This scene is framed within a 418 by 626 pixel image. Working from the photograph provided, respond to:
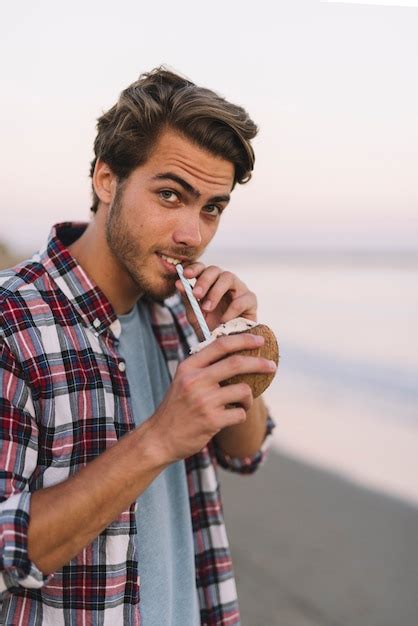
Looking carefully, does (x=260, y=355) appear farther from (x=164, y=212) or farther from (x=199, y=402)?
(x=164, y=212)

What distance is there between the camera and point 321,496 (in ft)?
19.5

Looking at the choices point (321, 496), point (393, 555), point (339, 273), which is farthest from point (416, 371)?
point (339, 273)

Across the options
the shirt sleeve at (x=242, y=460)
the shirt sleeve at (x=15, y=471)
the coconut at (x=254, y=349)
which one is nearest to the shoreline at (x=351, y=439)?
the shirt sleeve at (x=242, y=460)

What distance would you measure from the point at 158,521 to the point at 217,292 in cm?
67

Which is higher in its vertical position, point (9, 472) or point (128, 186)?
point (128, 186)

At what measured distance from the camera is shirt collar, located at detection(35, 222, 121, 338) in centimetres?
199

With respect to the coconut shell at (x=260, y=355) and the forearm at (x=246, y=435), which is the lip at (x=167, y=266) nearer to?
the coconut shell at (x=260, y=355)

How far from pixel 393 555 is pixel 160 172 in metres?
3.72

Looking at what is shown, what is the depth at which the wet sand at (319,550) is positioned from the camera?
4199mm

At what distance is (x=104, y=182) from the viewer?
7.61 ft

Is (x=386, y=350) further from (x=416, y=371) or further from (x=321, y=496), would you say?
(x=321, y=496)

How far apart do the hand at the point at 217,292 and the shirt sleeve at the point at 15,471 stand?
56 cm

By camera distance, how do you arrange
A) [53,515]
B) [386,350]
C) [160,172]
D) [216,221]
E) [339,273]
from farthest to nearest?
[339,273] → [386,350] → [216,221] → [160,172] → [53,515]

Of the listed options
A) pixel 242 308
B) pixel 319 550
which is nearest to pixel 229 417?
pixel 242 308
